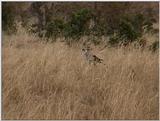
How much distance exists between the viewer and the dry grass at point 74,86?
10.9ft

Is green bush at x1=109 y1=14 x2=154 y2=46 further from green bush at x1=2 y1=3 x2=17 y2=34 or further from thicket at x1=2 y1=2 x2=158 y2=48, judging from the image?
green bush at x1=2 y1=3 x2=17 y2=34

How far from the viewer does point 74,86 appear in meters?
3.85

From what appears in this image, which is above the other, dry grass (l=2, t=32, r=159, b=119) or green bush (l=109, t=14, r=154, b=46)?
green bush (l=109, t=14, r=154, b=46)

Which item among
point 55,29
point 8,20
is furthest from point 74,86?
point 8,20

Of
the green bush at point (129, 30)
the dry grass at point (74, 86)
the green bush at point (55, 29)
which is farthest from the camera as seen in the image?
the green bush at point (55, 29)

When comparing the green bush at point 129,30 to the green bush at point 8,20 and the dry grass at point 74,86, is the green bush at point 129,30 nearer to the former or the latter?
the dry grass at point 74,86

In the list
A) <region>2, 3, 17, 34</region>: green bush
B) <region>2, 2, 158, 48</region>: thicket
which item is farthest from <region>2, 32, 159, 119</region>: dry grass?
<region>2, 3, 17, 34</region>: green bush

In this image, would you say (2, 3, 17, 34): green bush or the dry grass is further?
(2, 3, 17, 34): green bush

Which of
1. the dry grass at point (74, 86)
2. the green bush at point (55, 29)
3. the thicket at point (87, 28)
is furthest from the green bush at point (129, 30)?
the dry grass at point (74, 86)

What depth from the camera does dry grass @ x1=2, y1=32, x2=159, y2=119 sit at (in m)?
3.31

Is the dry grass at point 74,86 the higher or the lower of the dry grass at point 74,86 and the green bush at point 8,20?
the lower

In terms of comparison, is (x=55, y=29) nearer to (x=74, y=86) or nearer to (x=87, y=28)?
(x=87, y=28)

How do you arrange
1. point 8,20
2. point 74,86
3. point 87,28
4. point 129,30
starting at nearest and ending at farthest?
point 74,86 → point 129,30 → point 87,28 → point 8,20

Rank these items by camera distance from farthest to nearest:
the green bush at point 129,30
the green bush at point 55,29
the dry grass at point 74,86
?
the green bush at point 55,29, the green bush at point 129,30, the dry grass at point 74,86
